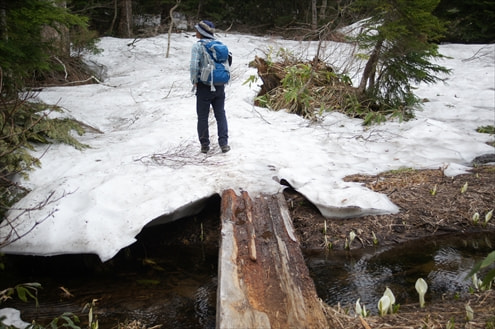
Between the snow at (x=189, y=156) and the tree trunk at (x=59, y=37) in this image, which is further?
the tree trunk at (x=59, y=37)

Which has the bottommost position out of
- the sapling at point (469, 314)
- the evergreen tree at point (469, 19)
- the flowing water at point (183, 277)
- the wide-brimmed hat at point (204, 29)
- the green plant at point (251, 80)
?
the flowing water at point (183, 277)

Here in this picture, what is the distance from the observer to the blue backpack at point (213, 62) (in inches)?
200

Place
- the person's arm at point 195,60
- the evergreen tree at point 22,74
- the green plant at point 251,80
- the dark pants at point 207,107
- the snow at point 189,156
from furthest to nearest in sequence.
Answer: the green plant at point 251,80 < the dark pants at point 207,107 < the person's arm at point 195,60 < the evergreen tree at point 22,74 < the snow at point 189,156

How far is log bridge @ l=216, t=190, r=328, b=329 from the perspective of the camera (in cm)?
259

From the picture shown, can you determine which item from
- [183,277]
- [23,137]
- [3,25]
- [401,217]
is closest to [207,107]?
[23,137]

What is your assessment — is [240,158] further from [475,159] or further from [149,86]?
[149,86]

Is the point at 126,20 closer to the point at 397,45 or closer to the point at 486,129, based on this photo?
the point at 397,45

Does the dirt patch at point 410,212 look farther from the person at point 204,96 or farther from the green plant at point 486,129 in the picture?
the green plant at point 486,129

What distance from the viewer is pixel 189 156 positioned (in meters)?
5.47

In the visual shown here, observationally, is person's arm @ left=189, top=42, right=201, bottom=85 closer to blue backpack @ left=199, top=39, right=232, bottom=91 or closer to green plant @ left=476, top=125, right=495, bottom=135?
blue backpack @ left=199, top=39, right=232, bottom=91

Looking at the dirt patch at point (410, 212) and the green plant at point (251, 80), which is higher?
the green plant at point (251, 80)

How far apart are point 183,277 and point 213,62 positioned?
106 inches

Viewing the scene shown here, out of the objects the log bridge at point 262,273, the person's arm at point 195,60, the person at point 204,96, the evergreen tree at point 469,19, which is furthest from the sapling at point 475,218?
the evergreen tree at point 469,19

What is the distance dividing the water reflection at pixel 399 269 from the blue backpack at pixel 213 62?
2.52 m
